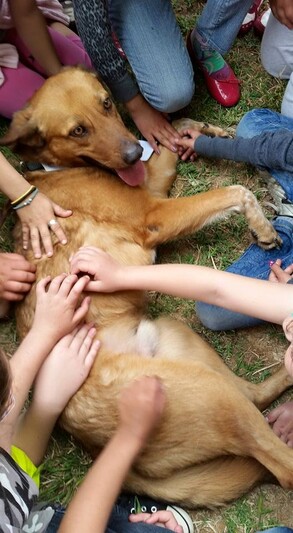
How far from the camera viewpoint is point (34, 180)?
3.11m

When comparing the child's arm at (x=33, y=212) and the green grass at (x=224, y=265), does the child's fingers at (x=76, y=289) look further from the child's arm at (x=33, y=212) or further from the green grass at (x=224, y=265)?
the green grass at (x=224, y=265)

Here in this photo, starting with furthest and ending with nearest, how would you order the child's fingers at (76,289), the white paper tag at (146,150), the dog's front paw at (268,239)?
the white paper tag at (146,150), the dog's front paw at (268,239), the child's fingers at (76,289)

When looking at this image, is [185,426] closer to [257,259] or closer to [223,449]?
[223,449]

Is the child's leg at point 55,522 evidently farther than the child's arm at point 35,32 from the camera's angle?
No

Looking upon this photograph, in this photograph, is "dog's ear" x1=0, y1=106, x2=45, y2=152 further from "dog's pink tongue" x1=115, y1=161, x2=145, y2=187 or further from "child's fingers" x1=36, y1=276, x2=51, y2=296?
"child's fingers" x1=36, y1=276, x2=51, y2=296

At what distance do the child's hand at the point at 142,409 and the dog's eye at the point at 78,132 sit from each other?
1386 mm

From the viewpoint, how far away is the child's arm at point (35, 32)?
10.5ft

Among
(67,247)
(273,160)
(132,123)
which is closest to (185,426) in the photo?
(67,247)

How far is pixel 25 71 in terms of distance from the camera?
361 centimetres

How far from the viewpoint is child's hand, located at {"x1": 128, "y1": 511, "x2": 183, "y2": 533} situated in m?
2.54

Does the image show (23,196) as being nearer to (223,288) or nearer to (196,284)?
(196,284)

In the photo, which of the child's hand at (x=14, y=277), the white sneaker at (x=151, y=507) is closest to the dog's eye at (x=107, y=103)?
the child's hand at (x=14, y=277)

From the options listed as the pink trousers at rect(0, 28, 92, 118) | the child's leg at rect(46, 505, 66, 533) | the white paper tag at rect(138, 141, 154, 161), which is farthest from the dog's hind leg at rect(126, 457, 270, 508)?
the pink trousers at rect(0, 28, 92, 118)

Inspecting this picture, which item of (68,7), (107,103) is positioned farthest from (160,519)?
(68,7)
